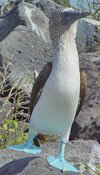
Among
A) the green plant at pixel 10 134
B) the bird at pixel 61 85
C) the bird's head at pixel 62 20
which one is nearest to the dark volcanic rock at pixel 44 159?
the bird at pixel 61 85

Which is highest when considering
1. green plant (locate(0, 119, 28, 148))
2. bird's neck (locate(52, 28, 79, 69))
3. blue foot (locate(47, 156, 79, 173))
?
bird's neck (locate(52, 28, 79, 69))

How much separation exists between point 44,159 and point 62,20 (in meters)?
0.97

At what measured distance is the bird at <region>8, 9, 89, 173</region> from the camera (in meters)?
A: 4.36

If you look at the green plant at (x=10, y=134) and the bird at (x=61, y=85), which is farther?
the green plant at (x=10, y=134)

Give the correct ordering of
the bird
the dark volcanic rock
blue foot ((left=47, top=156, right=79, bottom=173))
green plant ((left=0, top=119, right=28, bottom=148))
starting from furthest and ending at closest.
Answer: green plant ((left=0, top=119, right=28, bottom=148))
the dark volcanic rock
blue foot ((left=47, top=156, right=79, bottom=173))
the bird

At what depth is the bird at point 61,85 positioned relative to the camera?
4.36m

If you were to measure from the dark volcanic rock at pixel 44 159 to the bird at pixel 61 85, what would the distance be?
0.13 m

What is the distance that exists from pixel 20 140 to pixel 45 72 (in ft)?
6.53

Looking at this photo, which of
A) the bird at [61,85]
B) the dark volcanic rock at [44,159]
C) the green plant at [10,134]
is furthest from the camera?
the green plant at [10,134]

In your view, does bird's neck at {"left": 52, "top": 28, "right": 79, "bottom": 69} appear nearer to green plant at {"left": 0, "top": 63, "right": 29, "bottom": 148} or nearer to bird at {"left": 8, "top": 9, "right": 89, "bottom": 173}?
bird at {"left": 8, "top": 9, "right": 89, "bottom": 173}

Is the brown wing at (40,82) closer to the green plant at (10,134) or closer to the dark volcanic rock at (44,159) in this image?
the dark volcanic rock at (44,159)

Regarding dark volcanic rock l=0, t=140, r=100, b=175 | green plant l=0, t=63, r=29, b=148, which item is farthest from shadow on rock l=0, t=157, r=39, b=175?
green plant l=0, t=63, r=29, b=148

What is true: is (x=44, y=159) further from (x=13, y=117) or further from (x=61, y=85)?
(x=13, y=117)

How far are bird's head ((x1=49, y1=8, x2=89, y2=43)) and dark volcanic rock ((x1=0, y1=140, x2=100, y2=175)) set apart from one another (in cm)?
89
